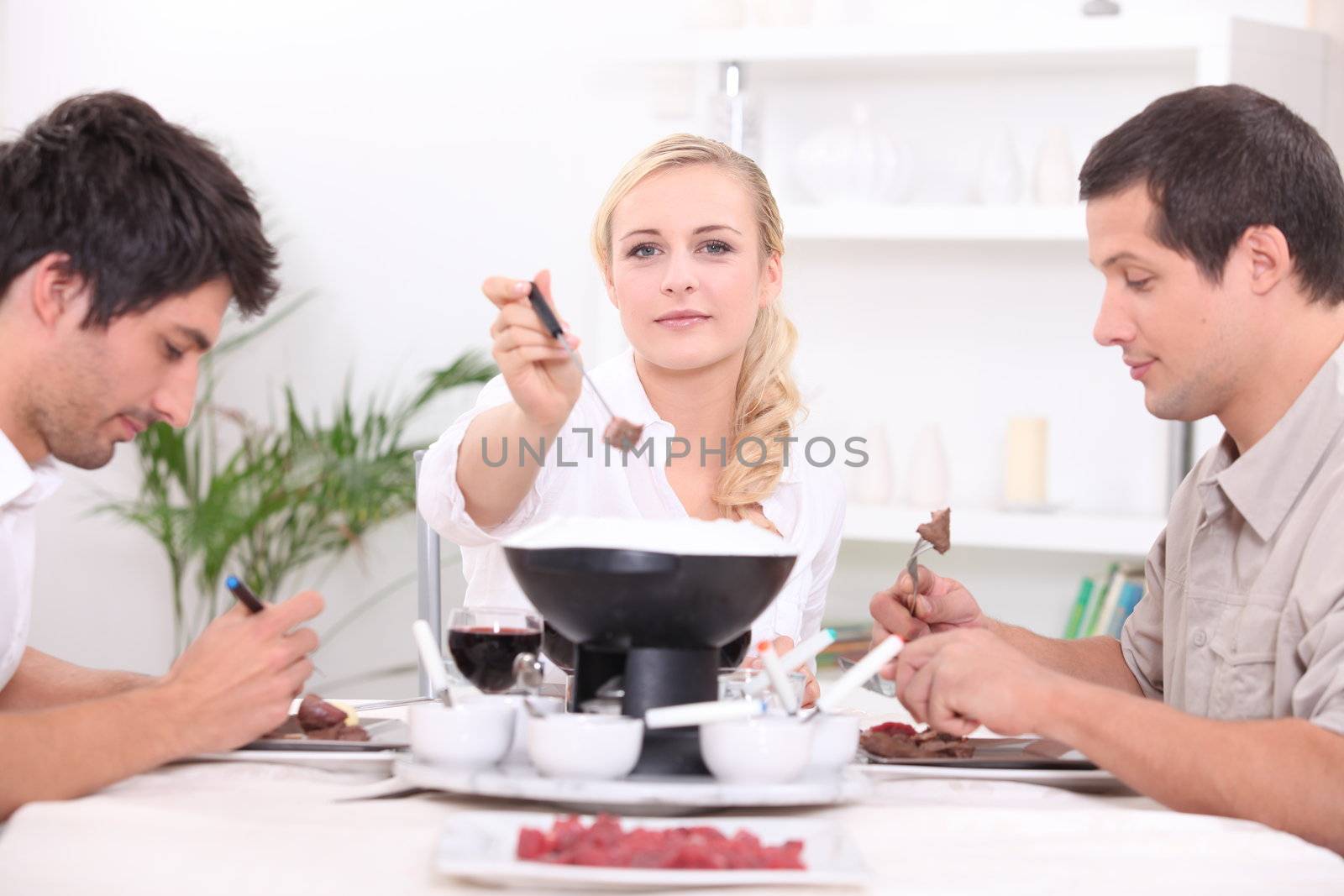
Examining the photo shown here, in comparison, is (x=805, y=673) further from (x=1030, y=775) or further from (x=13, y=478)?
(x=13, y=478)

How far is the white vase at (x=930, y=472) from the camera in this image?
3.65 m

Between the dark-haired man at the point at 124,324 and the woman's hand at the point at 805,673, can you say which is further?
the woman's hand at the point at 805,673

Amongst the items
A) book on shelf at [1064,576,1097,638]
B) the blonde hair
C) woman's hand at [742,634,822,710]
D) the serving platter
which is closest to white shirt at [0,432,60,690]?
woman's hand at [742,634,822,710]

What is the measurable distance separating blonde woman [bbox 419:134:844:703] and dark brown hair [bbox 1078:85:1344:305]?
0.85 m

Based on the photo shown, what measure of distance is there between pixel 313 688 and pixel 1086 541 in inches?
88.9

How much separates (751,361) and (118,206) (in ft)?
4.24

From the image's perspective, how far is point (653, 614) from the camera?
1.33m

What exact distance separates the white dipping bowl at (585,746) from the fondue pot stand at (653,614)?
0.25 feet

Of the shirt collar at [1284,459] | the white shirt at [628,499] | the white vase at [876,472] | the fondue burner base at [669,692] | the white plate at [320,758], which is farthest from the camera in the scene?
the white vase at [876,472]

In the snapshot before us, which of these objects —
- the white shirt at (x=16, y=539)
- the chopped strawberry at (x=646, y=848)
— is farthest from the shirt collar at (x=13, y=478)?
the chopped strawberry at (x=646, y=848)

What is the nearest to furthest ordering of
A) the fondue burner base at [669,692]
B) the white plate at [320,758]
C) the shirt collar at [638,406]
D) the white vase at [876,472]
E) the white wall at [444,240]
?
the fondue burner base at [669,692], the white plate at [320,758], the shirt collar at [638,406], the white vase at [876,472], the white wall at [444,240]

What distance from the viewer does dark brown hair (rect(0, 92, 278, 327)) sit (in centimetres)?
148

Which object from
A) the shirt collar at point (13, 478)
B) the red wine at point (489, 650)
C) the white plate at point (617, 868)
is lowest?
the white plate at point (617, 868)

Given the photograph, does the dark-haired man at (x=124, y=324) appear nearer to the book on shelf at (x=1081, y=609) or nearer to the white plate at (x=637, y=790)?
the white plate at (x=637, y=790)
